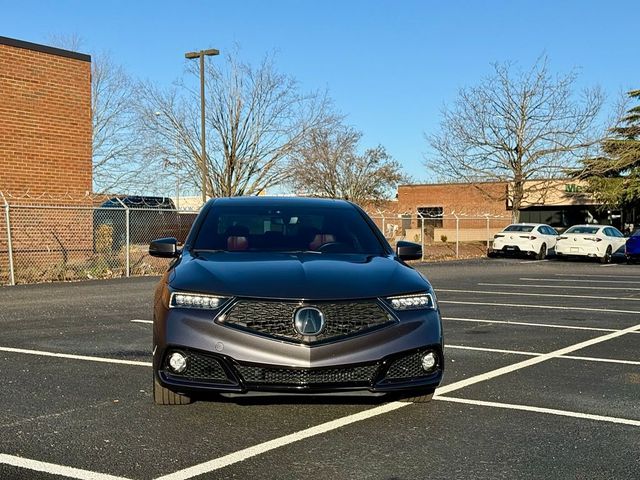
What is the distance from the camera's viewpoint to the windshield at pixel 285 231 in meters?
5.59

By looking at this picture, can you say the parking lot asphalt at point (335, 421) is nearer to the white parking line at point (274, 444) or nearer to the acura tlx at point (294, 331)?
the white parking line at point (274, 444)

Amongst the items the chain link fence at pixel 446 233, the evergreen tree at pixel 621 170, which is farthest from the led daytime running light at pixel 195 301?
the evergreen tree at pixel 621 170

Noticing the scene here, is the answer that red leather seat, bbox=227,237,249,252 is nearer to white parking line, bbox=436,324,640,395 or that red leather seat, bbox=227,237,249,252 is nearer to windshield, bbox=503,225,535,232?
white parking line, bbox=436,324,640,395

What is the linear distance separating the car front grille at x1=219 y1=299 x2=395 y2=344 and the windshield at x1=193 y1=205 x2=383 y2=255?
1.26 meters

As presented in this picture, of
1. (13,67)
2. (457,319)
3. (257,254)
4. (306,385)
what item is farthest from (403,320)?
(13,67)

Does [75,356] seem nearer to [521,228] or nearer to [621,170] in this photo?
[521,228]

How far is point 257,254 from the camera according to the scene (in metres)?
5.24

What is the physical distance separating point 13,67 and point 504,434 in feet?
48.5

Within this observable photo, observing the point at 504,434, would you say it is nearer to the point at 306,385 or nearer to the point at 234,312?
the point at 306,385

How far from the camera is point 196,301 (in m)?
4.38

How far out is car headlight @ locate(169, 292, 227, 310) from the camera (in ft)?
14.2

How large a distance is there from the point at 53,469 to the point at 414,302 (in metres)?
2.27

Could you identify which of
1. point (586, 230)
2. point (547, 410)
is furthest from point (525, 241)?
point (547, 410)

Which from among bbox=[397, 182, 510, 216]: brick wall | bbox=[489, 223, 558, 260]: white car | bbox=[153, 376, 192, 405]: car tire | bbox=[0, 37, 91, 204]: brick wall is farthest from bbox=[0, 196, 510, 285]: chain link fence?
bbox=[397, 182, 510, 216]: brick wall
